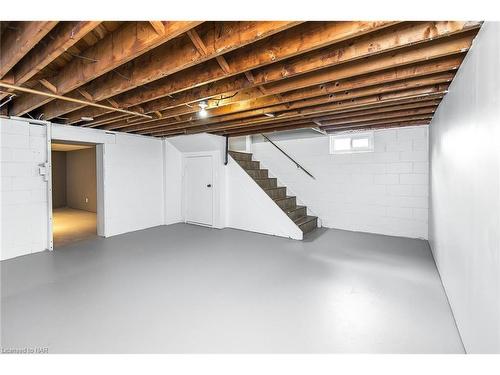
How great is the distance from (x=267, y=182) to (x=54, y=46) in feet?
14.0

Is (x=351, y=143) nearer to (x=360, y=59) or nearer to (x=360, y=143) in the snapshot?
(x=360, y=143)

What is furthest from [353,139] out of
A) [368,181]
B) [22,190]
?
[22,190]

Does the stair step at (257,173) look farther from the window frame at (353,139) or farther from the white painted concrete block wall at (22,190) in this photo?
the white painted concrete block wall at (22,190)

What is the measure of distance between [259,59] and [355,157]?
370 cm

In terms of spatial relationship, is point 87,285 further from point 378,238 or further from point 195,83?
point 378,238

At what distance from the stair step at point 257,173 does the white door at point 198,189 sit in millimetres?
942

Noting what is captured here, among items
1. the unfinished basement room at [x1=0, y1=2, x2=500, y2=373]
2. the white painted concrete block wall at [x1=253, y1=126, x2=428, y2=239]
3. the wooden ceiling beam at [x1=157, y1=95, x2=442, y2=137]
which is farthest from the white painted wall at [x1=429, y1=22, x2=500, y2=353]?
the white painted concrete block wall at [x1=253, y1=126, x2=428, y2=239]

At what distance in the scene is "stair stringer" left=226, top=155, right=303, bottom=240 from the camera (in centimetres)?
464

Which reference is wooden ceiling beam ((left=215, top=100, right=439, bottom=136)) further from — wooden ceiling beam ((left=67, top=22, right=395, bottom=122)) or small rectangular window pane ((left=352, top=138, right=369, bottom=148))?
wooden ceiling beam ((left=67, top=22, right=395, bottom=122))

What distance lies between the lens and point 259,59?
1858 millimetres

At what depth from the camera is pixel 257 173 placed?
5.54 metres

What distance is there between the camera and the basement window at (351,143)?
15.7 feet

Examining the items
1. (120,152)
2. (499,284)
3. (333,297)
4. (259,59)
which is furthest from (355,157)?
(120,152)

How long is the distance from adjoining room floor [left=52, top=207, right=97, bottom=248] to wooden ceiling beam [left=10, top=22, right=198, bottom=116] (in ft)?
10.2
